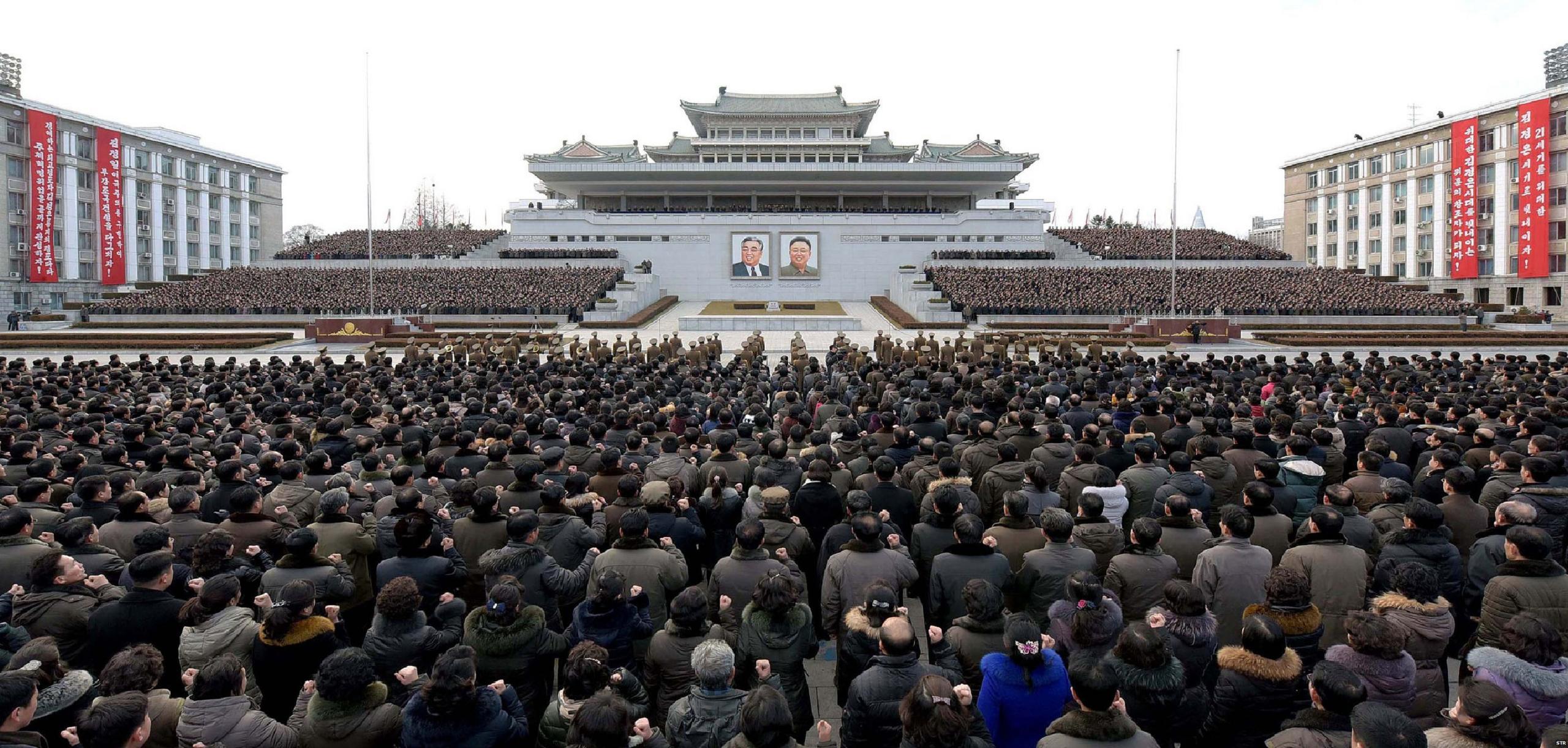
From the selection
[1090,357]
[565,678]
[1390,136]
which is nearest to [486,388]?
[565,678]

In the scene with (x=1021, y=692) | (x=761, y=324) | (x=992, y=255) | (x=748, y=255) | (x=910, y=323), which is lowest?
(x=1021, y=692)

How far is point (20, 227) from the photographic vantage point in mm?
57781

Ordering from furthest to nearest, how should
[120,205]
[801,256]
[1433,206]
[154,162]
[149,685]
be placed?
[154,162] → [1433,206] → [120,205] → [801,256] → [149,685]

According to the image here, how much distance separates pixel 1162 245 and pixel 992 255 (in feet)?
39.3

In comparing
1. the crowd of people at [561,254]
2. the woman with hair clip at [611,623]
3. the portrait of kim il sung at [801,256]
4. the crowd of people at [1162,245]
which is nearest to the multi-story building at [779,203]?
the portrait of kim il sung at [801,256]

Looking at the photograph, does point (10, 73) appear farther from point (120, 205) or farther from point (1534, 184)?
point (1534, 184)

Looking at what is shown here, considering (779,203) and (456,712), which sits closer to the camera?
(456,712)

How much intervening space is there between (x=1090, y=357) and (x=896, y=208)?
44818 mm

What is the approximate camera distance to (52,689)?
3.84 metres

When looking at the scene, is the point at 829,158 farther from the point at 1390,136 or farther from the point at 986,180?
the point at 1390,136

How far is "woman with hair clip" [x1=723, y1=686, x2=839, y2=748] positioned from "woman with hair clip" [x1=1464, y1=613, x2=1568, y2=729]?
2.88m

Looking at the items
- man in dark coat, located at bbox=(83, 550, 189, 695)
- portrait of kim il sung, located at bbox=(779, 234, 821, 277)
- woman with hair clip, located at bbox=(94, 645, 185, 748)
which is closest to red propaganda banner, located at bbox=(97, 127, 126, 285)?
portrait of kim il sung, located at bbox=(779, 234, 821, 277)

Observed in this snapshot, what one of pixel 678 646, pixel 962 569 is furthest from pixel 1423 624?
pixel 678 646

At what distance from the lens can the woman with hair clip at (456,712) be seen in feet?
12.3
